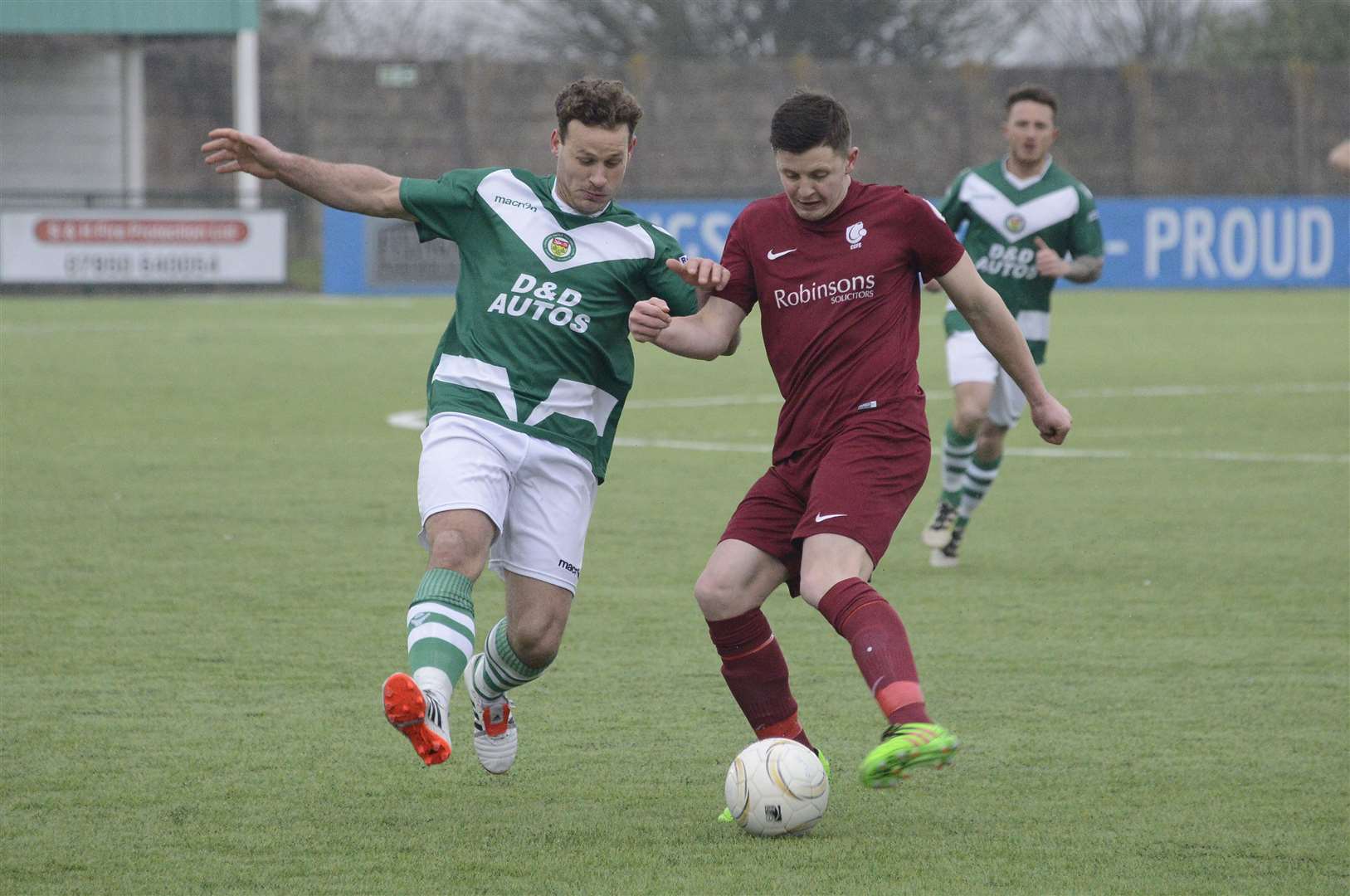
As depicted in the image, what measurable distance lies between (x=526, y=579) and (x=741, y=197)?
88.2 ft

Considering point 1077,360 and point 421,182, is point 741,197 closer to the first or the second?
point 1077,360

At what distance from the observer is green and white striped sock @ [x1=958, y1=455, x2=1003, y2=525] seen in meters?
8.77

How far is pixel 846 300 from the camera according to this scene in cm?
480

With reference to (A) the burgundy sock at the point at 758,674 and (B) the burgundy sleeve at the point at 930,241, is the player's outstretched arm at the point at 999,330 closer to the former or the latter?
(B) the burgundy sleeve at the point at 930,241

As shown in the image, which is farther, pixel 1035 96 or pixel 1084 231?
pixel 1084 231

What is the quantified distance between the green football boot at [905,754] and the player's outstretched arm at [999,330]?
1.12m

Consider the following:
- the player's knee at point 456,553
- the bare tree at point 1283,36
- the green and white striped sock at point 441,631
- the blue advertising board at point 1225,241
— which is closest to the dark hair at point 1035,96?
the player's knee at point 456,553

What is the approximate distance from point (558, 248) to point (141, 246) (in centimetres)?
2439

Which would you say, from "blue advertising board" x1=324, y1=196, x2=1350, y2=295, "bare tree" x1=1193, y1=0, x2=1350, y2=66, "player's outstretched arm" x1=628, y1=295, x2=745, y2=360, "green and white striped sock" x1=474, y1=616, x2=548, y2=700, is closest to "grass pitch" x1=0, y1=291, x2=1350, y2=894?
"green and white striped sock" x1=474, y1=616, x2=548, y2=700

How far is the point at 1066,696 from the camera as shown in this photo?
5.96 metres

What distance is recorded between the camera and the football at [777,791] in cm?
446

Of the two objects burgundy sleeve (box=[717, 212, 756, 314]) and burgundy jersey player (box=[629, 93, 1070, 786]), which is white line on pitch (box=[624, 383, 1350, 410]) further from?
burgundy jersey player (box=[629, 93, 1070, 786])

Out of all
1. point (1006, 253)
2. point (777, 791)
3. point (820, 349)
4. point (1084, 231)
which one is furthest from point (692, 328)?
point (1084, 231)

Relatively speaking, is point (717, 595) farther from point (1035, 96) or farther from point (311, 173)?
point (1035, 96)
